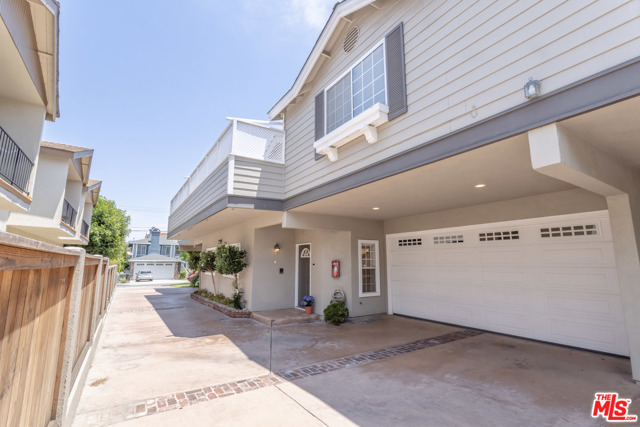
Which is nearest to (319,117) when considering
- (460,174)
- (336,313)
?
(460,174)

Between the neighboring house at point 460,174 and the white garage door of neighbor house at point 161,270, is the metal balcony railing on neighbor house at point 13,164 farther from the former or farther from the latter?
the white garage door of neighbor house at point 161,270

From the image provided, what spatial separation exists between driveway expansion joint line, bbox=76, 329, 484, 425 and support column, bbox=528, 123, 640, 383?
305 cm

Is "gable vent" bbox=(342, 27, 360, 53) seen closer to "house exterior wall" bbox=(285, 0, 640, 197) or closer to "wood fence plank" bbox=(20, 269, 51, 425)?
"house exterior wall" bbox=(285, 0, 640, 197)

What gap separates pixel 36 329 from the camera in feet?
6.09

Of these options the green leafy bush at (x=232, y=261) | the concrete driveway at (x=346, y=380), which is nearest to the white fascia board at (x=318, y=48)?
the green leafy bush at (x=232, y=261)

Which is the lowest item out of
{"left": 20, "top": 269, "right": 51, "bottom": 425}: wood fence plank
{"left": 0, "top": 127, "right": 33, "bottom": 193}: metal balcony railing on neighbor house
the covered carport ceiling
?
{"left": 20, "top": 269, "right": 51, "bottom": 425}: wood fence plank

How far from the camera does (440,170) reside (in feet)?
15.0

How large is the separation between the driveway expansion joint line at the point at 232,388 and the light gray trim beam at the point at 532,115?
10.3ft

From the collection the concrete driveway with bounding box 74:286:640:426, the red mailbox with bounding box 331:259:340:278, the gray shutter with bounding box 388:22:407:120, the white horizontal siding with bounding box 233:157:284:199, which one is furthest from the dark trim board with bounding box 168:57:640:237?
the red mailbox with bounding box 331:259:340:278

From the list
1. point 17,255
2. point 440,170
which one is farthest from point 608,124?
point 17,255

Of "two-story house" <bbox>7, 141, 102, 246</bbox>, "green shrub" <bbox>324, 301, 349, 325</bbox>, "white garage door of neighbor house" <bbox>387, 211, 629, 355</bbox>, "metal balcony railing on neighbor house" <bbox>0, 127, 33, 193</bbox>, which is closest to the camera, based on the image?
"white garage door of neighbor house" <bbox>387, 211, 629, 355</bbox>

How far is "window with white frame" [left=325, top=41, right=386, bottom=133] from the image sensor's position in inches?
210

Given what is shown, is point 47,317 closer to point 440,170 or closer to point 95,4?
point 440,170

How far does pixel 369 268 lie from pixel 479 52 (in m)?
6.56
